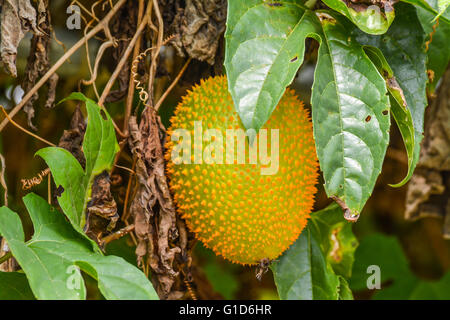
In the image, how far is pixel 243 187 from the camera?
2.52 ft

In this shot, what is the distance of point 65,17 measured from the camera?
41.1 inches

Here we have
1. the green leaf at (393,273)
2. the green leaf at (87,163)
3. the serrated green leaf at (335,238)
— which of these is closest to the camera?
the green leaf at (87,163)

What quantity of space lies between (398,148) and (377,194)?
241mm

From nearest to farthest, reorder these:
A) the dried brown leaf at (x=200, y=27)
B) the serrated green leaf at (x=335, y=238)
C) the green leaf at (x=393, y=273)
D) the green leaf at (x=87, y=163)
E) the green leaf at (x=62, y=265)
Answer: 1. the green leaf at (x=62, y=265)
2. the green leaf at (x=87, y=163)
3. the dried brown leaf at (x=200, y=27)
4. the serrated green leaf at (x=335, y=238)
5. the green leaf at (x=393, y=273)

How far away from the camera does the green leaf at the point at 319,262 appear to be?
917 mm

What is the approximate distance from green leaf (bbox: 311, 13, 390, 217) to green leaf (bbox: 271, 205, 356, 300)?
0.77 feet

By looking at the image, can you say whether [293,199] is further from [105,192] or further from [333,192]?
[105,192]

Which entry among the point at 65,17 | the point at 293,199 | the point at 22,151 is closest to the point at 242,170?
the point at 293,199

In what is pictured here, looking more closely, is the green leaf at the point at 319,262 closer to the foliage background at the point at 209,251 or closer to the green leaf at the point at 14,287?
the foliage background at the point at 209,251

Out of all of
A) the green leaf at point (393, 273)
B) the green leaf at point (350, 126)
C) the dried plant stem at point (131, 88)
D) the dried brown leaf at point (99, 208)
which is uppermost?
the dried plant stem at point (131, 88)

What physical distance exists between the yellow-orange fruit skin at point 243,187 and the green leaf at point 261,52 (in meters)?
0.08

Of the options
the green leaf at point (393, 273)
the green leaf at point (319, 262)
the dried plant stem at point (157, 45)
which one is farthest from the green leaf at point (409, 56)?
the green leaf at point (393, 273)

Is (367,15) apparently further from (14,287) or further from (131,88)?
(14,287)

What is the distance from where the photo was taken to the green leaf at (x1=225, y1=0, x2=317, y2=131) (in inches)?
27.4
